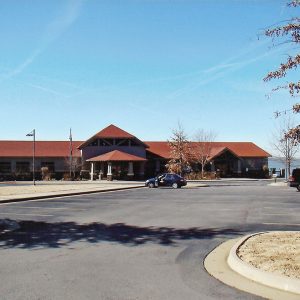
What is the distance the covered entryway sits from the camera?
60.3 meters

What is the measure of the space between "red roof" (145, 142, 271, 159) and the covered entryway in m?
7.63

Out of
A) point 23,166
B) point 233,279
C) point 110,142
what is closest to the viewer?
point 233,279

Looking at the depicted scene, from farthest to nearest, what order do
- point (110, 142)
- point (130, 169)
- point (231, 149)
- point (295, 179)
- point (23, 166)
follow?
1. point (231, 149)
2. point (23, 166)
3. point (110, 142)
4. point (130, 169)
5. point (295, 179)

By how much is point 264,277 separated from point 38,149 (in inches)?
2583

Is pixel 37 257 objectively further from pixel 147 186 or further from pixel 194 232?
pixel 147 186

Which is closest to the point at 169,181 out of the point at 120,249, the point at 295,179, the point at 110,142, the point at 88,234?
the point at 295,179

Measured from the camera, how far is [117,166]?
6388 cm

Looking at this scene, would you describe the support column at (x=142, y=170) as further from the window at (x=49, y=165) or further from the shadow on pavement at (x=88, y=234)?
the shadow on pavement at (x=88, y=234)

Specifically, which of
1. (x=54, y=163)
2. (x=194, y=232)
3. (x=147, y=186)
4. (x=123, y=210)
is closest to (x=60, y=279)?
(x=194, y=232)

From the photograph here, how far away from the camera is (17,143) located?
71750 millimetres

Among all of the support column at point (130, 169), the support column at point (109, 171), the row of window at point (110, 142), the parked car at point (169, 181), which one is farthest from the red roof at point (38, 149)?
the parked car at point (169, 181)

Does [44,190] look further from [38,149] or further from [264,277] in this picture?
[38,149]

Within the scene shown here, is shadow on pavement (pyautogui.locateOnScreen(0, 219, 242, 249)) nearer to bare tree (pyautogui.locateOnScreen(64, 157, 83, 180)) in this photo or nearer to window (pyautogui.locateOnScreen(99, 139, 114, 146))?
bare tree (pyautogui.locateOnScreen(64, 157, 83, 180))

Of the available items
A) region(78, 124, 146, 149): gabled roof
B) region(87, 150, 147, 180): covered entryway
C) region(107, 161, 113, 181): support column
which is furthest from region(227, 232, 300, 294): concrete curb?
region(78, 124, 146, 149): gabled roof
